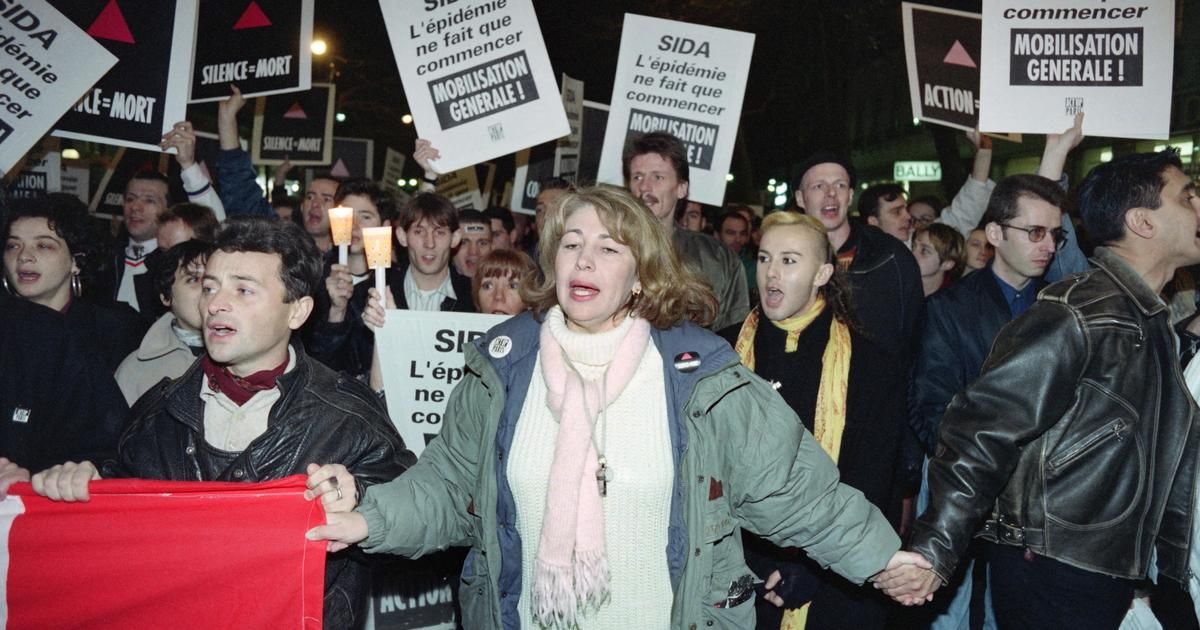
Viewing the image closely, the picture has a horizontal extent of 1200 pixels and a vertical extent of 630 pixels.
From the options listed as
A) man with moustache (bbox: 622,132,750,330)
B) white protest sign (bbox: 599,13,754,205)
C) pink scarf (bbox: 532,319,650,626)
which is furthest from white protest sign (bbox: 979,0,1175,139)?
pink scarf (bbox: 532,319,650,626)

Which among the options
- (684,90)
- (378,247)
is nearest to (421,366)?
(378,247)

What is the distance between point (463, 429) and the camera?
3.29 m

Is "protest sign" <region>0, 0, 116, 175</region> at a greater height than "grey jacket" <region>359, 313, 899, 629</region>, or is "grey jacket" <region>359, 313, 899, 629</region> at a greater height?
"protest sign" <region>0, 0, 116, 175</region>

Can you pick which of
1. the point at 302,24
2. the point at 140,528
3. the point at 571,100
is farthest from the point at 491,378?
the point at 571,100

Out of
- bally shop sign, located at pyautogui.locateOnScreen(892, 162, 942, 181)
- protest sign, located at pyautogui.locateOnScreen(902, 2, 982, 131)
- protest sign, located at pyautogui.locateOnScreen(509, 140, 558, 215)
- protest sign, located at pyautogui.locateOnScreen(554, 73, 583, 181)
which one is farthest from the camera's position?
bally shop sign, located at pyautogui.locateOnScreen(892, 162, 942, 181)

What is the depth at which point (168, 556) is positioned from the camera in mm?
3055

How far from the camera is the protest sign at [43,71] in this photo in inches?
217

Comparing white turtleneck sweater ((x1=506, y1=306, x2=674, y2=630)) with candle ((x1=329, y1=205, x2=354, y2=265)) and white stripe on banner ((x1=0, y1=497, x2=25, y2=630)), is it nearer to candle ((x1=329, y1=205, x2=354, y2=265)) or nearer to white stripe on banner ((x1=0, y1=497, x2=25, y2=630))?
white stripe on banner ((x1=0, y1=497, x2=25, y2=630))

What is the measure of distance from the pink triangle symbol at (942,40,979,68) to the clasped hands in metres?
4.72

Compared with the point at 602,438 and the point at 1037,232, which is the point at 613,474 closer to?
the point at 602,438

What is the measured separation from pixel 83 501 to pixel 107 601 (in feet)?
1.03

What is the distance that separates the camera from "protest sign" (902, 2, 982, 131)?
701 centimetres

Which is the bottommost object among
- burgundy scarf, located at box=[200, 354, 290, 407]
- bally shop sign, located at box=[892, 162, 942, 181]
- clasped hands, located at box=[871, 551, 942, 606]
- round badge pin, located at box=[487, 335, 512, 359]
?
clasped hands, located at box=[871, 551, 942, 606]

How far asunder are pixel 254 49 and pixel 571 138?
3568 millimetres
